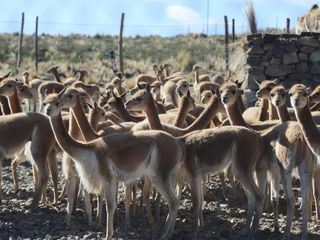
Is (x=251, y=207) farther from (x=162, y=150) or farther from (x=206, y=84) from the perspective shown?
(x=206, y=84)

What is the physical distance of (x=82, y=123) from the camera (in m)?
8.53

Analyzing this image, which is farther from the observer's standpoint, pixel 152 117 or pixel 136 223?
pixel 152 117

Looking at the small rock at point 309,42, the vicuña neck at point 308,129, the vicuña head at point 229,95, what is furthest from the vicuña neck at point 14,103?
the small rock at point 309,42

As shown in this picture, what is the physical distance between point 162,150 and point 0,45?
32424 mm

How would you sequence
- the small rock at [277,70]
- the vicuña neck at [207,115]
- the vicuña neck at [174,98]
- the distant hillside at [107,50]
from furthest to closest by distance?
the distant hillside at [107,50] → the vicuña neck at [174,98] → the small rock at [277,70] → the vicuña neck at [207,115]

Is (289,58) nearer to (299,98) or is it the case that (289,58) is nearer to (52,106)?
(299,98)

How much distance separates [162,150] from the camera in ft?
26.0

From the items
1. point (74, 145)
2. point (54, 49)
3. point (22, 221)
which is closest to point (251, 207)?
point (74, 145)

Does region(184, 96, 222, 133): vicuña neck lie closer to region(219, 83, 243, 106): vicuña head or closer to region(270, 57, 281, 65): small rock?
region(219, 83, 243, 106): vicuña head

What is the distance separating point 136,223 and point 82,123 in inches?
57.1

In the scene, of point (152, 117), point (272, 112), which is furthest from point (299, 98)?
point (272, 112)

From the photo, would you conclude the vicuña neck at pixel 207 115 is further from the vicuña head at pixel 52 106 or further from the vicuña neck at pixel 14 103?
the vicuña neck at pixel 14 103

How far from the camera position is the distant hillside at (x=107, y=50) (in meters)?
28.9

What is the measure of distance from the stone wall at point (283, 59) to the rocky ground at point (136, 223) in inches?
156
